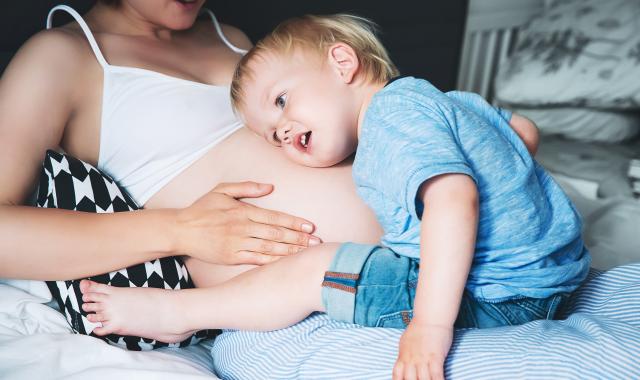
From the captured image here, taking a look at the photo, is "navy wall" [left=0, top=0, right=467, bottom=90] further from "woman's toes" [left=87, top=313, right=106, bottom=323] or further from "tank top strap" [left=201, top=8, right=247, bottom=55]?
"woman's toes" [left=87, top=313, right=106, bottom=323]

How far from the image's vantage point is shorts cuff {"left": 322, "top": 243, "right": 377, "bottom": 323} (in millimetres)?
855

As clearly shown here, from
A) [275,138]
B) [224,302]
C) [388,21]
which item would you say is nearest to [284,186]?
[275,138]

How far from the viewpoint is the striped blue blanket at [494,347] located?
2.38ft

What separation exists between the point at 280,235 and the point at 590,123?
60.8 inches

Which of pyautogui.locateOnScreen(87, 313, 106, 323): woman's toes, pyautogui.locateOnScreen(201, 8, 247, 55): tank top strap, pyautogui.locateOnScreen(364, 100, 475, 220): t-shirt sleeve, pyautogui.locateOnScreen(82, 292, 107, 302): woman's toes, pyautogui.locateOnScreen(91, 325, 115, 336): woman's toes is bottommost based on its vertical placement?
pyautogui.locateOnScreen(91, 325, 115, 336): woman's toes

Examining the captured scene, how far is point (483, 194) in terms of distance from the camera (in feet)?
2.81

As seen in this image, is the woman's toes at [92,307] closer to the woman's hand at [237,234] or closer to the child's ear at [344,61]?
the woman's hand at [237,234]

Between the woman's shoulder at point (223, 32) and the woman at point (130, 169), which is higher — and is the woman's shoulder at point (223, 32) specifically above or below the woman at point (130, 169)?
above

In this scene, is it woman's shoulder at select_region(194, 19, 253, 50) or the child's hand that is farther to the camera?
woman's shoulder at select_region(194, 19, 253, 50)

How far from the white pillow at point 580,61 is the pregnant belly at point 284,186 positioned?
1.26 metres

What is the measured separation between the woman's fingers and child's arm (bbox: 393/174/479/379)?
0.27m

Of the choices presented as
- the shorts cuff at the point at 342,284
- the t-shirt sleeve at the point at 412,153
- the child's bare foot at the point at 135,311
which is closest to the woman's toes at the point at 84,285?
the child's bare foot at the point at 135,311

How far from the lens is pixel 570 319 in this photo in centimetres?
88

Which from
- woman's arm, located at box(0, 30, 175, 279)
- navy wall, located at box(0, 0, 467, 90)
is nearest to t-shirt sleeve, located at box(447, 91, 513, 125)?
woman's arm, located at box(0, 30, 175, 279)
